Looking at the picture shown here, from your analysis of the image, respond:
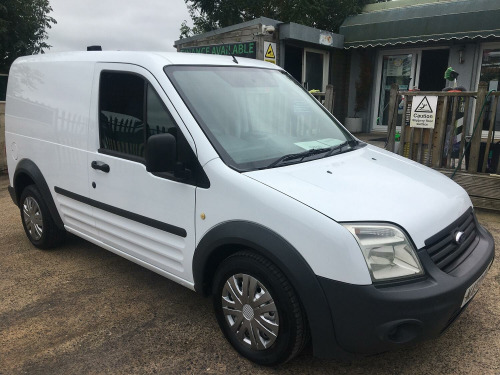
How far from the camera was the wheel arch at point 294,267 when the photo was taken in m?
2.21

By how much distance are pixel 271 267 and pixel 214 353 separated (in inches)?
33.1

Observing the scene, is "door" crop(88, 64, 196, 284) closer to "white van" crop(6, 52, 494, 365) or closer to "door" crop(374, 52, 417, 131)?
"white van" crop(6, 52, 494, 365)

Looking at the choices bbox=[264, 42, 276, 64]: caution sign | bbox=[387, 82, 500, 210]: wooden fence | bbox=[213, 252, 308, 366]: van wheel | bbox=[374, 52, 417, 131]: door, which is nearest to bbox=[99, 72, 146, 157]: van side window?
bbox=[213, 252, 308, 366]: van wheel

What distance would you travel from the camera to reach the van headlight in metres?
2.16

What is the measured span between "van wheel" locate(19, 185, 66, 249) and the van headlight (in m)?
3.36

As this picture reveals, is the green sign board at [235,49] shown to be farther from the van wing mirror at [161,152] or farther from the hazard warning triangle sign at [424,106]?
the van wing mirror at [161,152]

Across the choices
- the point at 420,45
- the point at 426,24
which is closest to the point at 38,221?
the point at 426,24

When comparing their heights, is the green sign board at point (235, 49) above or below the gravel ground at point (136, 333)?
above

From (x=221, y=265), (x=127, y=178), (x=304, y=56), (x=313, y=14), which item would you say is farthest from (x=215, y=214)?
(x=313, y=14)

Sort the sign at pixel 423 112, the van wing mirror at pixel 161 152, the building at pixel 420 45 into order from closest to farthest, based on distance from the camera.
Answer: the van wing mirror at pixel 161 152 → the sign at pixel 423 112 → the building at pixel 420 45

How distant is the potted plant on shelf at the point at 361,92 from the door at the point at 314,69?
3.40ft

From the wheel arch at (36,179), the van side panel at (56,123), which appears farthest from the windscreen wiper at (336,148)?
the wheel arch at (36,179)

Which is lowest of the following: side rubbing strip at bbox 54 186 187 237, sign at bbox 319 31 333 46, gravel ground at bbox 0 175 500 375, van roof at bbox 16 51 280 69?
gravel ground at bbox 0 175 500 375

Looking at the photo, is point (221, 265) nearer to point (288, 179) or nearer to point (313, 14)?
point (288, 179)
